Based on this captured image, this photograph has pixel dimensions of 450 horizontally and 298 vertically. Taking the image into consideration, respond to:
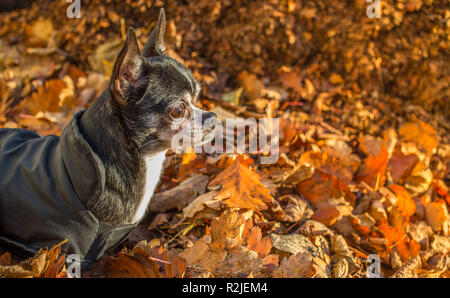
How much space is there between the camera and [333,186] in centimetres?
272

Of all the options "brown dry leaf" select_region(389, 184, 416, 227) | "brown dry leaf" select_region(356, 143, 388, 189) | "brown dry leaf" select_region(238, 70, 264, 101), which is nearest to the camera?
"brown dry leaf" select_region(389, 184, 416, 227)

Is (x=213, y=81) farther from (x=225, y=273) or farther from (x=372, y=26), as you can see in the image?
(x=225, y=273)

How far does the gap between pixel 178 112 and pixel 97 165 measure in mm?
553

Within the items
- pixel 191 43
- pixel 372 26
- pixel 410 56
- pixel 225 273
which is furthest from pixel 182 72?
pixel 410 56

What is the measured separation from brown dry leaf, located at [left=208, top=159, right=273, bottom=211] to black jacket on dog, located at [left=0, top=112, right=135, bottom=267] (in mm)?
670

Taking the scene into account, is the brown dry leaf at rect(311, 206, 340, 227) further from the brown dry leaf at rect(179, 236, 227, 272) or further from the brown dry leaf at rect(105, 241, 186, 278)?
the brown dry leaf at rect(105, 241, 186, 278)

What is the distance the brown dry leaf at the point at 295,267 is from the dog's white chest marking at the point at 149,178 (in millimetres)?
871

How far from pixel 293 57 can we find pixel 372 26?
87cm

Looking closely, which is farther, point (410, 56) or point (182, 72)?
point (410, 56)

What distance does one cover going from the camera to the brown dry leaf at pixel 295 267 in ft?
6.75

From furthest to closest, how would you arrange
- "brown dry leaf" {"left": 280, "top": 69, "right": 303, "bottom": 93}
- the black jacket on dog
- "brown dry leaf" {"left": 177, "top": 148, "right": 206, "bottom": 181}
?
"brown dry leaf" {"left": 280, "top": 69, "right": 303, "bottom": 93}
"brown dry leaf" {"left": 177, "top": 148, "right": 206, "bottom": 181}
the black jacket on dog

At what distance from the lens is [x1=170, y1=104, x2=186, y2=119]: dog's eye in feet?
6.88

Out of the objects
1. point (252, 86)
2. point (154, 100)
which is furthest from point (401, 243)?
point (252, 86)

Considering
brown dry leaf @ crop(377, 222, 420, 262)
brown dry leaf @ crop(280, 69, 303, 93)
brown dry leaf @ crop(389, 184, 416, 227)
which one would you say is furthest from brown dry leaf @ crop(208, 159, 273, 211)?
brown dry leaf @ crop(280, 69, 303, 93)
